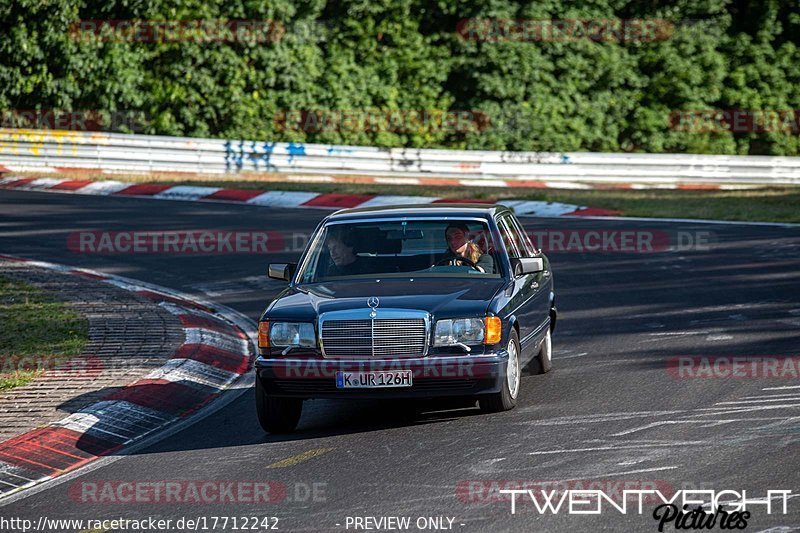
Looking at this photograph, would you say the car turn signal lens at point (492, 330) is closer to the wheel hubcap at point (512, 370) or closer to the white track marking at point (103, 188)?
the wheel hubcap at point (512, 370)

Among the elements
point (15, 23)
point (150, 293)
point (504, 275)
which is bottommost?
point (150, 293)

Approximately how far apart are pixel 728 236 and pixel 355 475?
12.6m

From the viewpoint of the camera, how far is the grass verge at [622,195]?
2153 cm

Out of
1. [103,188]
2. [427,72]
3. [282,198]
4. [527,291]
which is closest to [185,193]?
[103,188]

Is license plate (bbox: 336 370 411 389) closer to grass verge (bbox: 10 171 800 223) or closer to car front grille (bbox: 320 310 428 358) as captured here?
car front grille (bbox: 320 310 428 358)

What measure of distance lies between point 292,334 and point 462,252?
1.77 m

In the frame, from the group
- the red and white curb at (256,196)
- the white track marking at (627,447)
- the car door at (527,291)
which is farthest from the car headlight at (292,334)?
the red and white curb at (256,196)

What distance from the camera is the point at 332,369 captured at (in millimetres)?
8125

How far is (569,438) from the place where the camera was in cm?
774

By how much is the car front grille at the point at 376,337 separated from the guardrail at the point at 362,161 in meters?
21.3

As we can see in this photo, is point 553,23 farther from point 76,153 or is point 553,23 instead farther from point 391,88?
point 76,153

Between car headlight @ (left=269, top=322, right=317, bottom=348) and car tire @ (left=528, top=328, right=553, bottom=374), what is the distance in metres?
2.55

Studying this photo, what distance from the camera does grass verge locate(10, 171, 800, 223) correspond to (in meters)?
21.5

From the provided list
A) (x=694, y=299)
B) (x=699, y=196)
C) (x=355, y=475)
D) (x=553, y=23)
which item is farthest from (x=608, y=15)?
(x=355, y=475)
